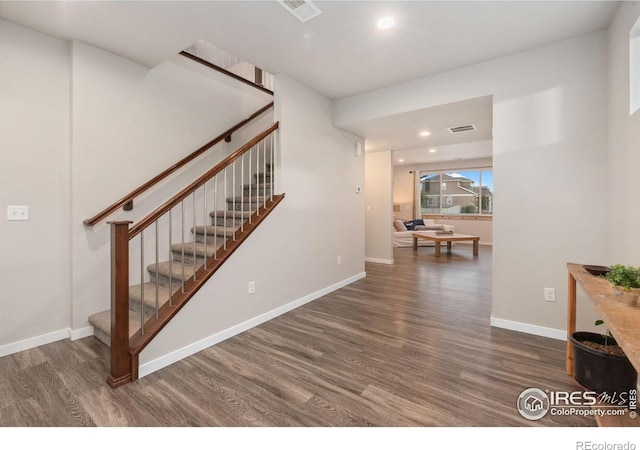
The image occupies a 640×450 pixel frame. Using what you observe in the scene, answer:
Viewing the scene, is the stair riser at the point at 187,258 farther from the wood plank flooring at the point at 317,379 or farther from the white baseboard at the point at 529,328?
the white baseboard at the point at 529,328

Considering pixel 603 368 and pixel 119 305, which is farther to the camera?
pixel 119 305

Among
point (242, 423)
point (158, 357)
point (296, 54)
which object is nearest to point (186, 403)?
point (242, 423)

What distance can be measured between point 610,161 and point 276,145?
118 inches

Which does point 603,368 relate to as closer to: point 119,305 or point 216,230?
point 119,305

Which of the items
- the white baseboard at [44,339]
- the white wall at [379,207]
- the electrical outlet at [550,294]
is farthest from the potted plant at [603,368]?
the white wall at [379,207]

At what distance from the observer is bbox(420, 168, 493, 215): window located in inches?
366

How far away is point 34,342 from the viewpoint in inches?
93.8

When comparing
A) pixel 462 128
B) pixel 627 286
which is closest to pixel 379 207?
pixel 462 128

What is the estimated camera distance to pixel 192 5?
208 centimetres

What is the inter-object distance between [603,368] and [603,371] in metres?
0.02

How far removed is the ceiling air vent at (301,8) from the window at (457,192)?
28.4 ft

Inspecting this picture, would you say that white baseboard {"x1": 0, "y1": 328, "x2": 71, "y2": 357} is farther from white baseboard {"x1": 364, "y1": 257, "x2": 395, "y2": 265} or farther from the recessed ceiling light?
white baseboard {"x1": 364, "y1": 257, "x2": 395, "y2": 265}

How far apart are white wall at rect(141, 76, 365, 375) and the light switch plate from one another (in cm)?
154

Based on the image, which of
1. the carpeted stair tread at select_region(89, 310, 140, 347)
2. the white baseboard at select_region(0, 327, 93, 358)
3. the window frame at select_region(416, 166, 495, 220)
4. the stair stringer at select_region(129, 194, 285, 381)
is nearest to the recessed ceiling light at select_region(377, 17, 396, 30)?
the stair stringer at select_region(129, 194, 285, 381)
